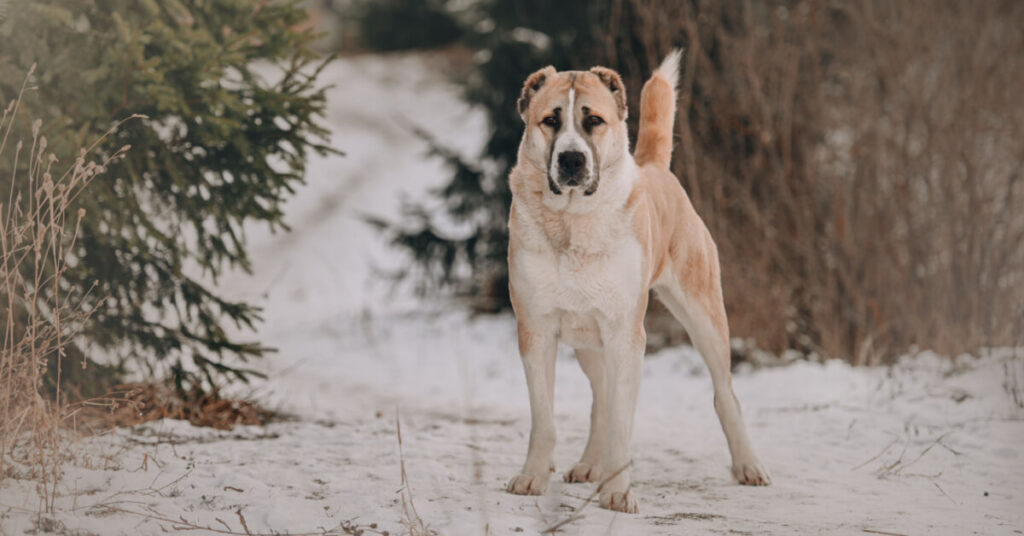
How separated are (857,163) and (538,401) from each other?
17.4ft

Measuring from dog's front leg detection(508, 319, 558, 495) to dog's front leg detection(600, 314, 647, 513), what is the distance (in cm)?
25

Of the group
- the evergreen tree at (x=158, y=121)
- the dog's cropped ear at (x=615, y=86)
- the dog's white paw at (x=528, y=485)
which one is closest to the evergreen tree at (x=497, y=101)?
the evergreen tree at (x=158, y=121)

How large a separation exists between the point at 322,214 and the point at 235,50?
11.9 m

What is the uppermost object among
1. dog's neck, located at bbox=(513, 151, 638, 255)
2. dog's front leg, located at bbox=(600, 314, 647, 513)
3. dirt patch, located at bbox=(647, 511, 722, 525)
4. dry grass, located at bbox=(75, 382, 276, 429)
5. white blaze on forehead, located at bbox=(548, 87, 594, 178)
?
white blaze on forehead, located at bbox=(548, 87, 594, 178)

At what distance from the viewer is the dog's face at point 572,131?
12.1 ft

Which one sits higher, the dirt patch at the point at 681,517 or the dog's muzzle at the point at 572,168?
the dog's muzzle at the point at 572,168

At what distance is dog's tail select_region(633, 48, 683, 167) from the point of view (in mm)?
4773

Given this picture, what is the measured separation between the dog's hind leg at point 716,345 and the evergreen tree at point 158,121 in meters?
2.30

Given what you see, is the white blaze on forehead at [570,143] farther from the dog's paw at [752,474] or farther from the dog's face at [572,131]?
the dog's paw at [752,474]

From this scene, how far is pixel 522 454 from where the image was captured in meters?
5.05

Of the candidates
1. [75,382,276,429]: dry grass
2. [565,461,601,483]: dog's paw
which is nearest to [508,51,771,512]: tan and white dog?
[565,461,601,483]: dog's paw

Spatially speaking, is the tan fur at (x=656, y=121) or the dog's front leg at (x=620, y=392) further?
the tan fur at (x=656, y=121)

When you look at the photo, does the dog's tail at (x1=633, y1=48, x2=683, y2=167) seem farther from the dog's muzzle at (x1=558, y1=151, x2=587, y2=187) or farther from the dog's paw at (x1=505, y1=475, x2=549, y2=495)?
the dog's paw at (x1=505, y1=475, x2=549, y2=495)

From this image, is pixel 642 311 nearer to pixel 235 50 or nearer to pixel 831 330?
pixel 235 50
